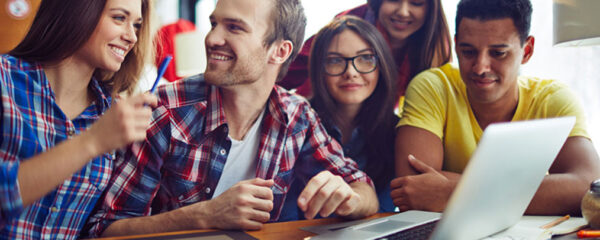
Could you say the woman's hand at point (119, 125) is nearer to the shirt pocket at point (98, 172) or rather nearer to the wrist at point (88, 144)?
the wrist at point (88, 144)

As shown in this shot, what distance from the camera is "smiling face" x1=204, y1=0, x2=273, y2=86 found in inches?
57.2

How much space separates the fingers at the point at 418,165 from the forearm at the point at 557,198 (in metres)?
0.29

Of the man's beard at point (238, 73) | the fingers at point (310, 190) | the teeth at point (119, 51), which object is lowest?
the fingers at point (310, 190)

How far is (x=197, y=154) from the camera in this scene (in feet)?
4.59

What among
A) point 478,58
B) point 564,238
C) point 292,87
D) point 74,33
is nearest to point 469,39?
point 478,58

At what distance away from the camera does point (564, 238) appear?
40.3 inches

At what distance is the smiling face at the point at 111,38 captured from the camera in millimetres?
1201

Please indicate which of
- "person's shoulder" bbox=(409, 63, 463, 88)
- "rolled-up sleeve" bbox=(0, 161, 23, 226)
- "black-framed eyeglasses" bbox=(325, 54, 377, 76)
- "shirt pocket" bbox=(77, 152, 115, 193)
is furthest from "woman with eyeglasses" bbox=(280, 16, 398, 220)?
"rolled-up sleeve" bbox=(0, 161, 23, 226)

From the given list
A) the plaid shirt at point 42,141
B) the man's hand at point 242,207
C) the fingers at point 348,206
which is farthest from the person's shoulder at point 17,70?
the fingers at point 348,206

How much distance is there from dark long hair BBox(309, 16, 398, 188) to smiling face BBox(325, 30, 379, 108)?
2cm

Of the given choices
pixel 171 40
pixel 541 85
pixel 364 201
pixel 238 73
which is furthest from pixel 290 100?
pixel 171 40

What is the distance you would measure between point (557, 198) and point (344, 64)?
785mm

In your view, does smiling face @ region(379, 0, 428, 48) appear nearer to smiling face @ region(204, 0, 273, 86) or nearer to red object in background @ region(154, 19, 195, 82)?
smiling face @ region(204, 0, 273, 86)

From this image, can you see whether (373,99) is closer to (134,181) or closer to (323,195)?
(323,195)
